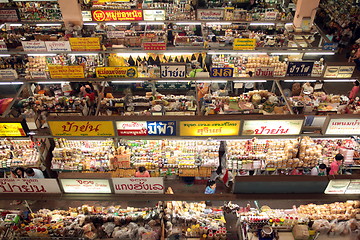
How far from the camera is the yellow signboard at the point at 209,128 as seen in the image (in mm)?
8630

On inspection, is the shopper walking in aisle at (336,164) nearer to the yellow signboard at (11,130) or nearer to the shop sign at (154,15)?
the yellow signboard at (11,130)

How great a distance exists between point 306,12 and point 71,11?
40.7ft

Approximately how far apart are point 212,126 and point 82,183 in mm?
3870

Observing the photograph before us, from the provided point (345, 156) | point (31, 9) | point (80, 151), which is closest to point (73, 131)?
point (80, 151)

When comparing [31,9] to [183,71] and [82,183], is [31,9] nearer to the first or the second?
[183,71]

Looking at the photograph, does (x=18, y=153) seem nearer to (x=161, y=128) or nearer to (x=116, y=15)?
(x=161, y=128)

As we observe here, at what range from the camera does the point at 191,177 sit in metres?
10.8

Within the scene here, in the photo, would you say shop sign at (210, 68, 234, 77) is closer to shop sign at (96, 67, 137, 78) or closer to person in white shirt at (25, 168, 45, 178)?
shop sign at (96, 67, 137, 78)

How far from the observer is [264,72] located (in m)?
12.2

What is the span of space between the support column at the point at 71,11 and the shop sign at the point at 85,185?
36.9 ft

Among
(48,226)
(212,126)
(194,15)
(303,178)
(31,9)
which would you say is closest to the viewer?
(303,178)

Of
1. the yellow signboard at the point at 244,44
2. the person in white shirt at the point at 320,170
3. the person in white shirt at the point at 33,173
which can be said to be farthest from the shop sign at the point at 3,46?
the person in white shirt at the point at 320,170

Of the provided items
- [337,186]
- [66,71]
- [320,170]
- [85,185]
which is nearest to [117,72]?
[66,71]

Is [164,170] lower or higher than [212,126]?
lower
